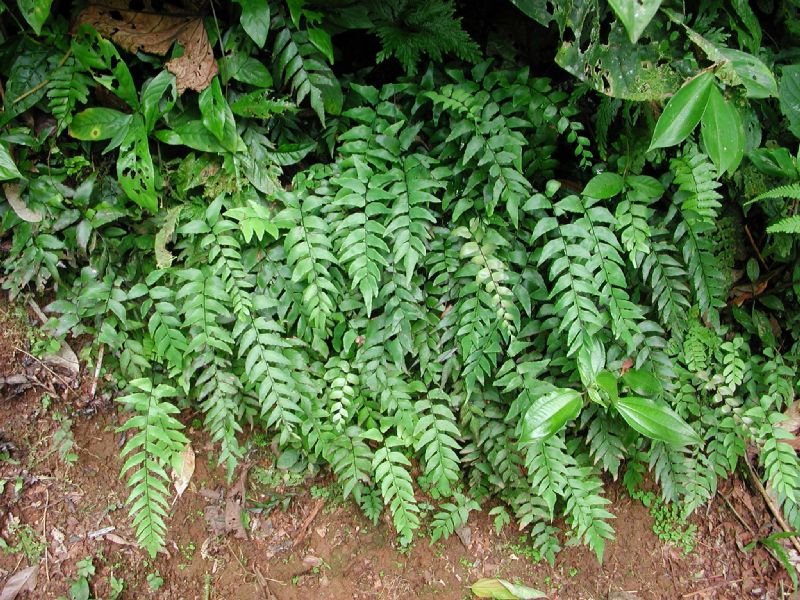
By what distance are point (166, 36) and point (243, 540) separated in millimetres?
2087

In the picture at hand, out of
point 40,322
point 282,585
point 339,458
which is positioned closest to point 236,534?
point 282,585

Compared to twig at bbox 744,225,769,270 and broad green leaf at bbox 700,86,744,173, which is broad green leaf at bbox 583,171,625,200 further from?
twig at bbox 744,225,769,270

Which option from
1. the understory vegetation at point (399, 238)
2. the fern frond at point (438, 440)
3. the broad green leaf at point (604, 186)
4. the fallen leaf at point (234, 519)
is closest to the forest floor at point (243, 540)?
the fallen leaf at point (234, 519)

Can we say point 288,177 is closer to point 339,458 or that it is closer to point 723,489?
point 339,458

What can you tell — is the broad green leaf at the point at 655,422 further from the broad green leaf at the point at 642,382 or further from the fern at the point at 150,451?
the fern at the point at 150,451

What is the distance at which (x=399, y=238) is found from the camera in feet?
8.04

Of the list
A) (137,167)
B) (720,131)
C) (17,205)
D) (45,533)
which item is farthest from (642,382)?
(17,205)

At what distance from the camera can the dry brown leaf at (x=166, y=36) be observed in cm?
238

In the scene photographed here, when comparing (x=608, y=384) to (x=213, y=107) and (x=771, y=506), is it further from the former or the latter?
(x=213, y=107)

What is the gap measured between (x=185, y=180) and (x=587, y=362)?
1782mm

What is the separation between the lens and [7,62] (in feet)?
7.94

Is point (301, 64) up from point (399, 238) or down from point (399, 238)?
up

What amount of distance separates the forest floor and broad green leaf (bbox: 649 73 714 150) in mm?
1771

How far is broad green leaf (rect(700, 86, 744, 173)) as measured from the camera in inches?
76.9
